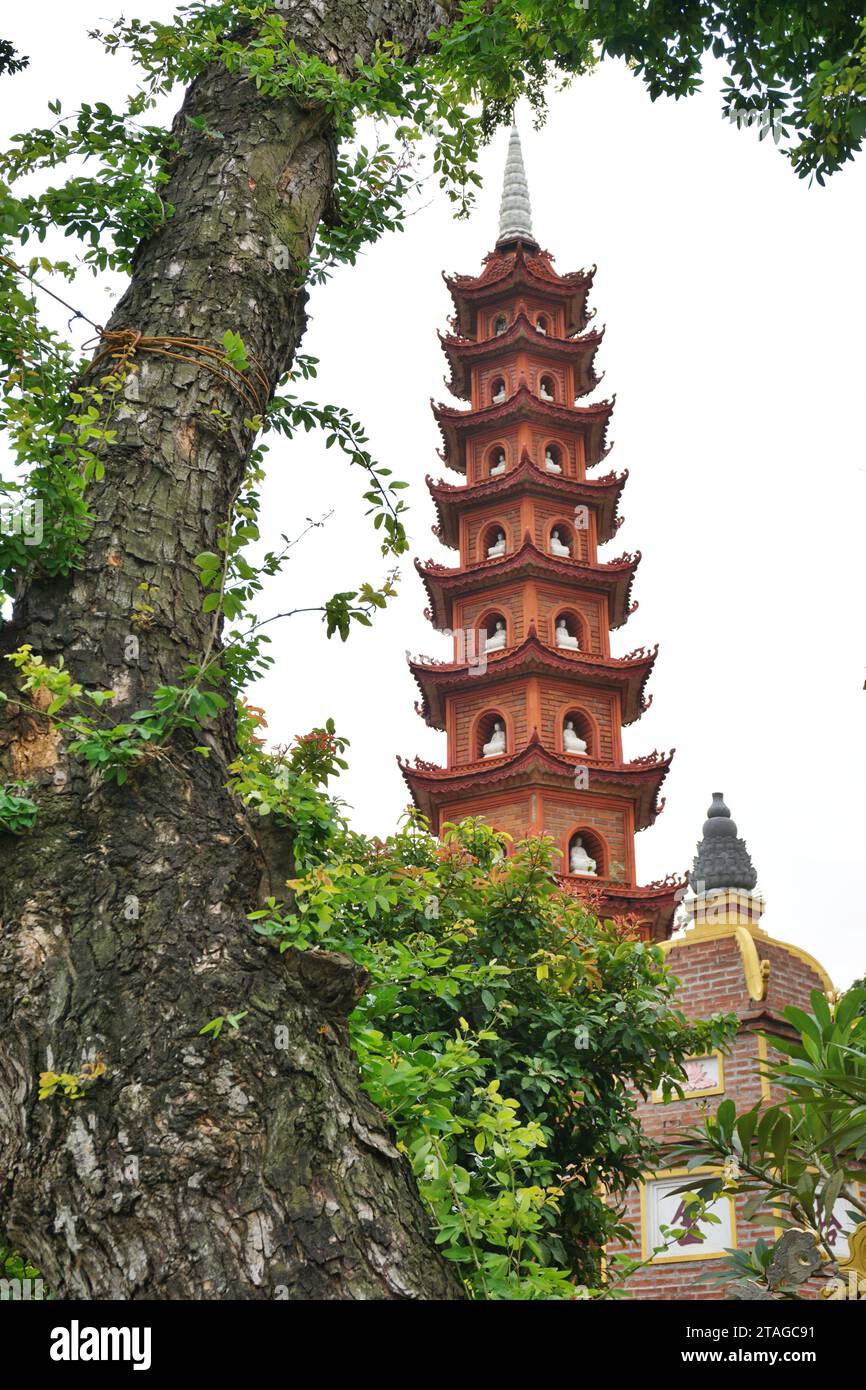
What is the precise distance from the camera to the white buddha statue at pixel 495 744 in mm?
22144

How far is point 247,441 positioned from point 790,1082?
6.79 ft

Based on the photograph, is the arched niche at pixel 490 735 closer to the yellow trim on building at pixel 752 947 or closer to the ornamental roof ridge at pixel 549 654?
the ornamental roof ridge at pixel 549 654

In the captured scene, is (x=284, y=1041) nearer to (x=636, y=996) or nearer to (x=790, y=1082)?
(x=790, y=1082)

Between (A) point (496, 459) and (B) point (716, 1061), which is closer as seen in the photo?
(B) point (716, 1061)

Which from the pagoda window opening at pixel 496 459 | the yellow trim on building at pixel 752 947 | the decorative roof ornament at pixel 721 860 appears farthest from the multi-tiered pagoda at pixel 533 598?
the yellow trim on building at pixel 752 947

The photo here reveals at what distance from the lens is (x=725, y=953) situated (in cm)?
1175

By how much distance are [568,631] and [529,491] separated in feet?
9.75

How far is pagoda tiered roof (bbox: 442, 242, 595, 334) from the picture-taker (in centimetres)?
2653

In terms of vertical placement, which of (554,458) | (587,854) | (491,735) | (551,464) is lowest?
(587,854)

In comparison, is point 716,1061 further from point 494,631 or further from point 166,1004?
point 494,631

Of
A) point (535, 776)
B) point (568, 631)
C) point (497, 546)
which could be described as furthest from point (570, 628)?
point (535, 776)

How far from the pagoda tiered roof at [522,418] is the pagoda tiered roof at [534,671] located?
5.47 metres

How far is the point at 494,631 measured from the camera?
2366cm
